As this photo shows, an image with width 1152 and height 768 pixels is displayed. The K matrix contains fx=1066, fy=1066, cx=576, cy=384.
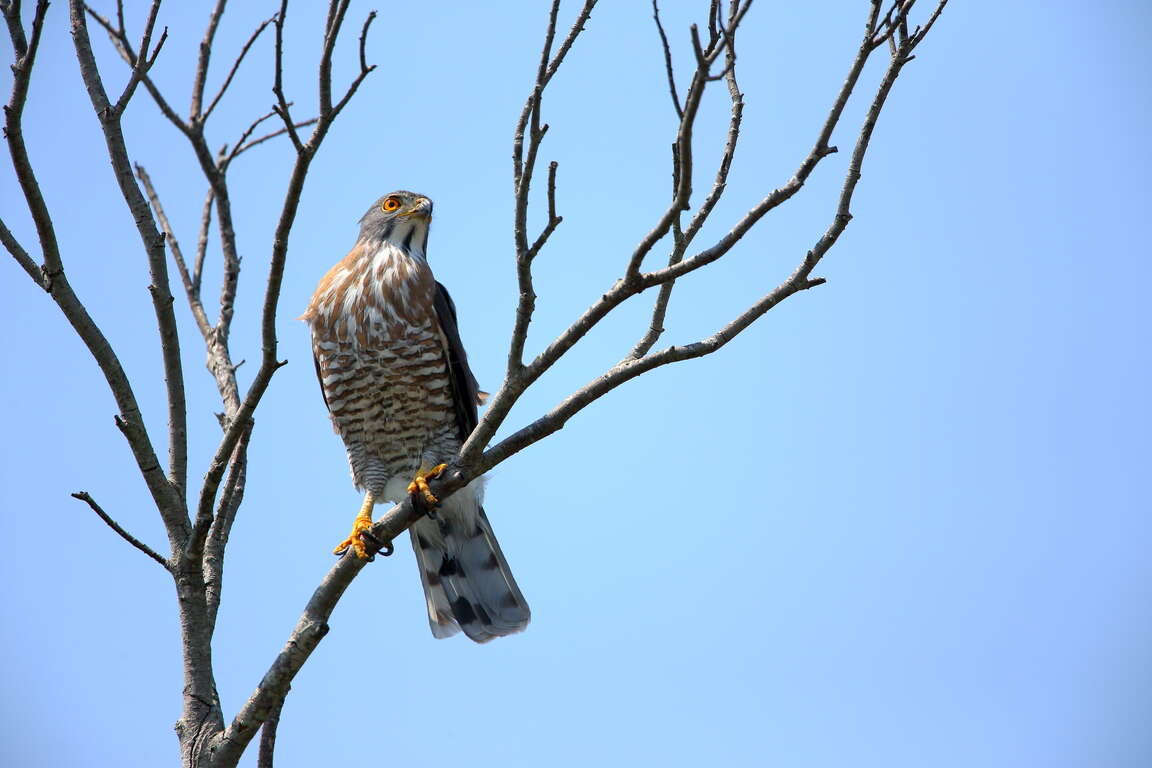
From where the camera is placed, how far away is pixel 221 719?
153 inches

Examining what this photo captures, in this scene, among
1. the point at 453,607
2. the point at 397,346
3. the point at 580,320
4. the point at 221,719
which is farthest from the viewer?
the point at 453,607

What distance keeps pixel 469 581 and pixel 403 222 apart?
7.11 ft

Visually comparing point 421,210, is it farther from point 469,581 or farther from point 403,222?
point 469,581

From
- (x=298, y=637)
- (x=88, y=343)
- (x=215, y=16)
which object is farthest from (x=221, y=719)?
(x=215, y=16)

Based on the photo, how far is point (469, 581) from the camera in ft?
20.6

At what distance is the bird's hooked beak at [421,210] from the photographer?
636cm

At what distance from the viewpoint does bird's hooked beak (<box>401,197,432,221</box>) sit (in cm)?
636

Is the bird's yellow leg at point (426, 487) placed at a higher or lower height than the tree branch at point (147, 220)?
lower

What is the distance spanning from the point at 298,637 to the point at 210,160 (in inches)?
69.1

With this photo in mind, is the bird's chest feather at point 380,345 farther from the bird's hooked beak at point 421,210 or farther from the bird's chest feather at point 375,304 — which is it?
the bird's hooked beak at point 421,210

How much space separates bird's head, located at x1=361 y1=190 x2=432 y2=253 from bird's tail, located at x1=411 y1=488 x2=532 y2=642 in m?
1.55

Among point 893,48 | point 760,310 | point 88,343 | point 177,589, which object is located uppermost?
point 893,48

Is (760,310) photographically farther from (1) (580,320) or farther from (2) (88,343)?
(2) (88,343)

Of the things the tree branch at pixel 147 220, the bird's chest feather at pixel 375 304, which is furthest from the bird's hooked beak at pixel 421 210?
the tree branch at pixel 147 220
